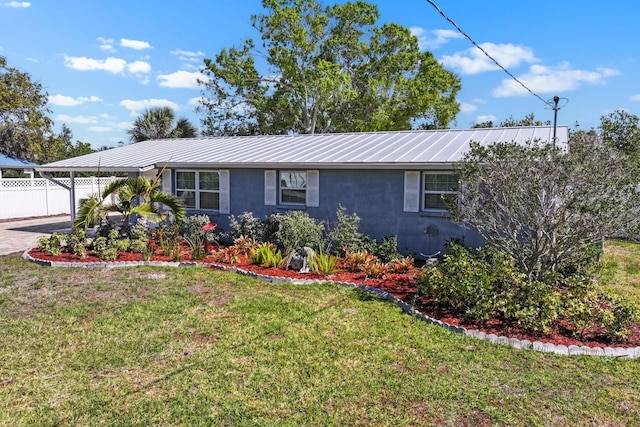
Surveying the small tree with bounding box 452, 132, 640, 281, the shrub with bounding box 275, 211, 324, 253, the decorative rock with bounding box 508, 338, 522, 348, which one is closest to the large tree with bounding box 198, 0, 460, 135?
the shrub with bounding box 275, 211, 324, 253

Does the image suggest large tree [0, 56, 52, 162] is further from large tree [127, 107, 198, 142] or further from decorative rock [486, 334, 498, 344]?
decorative rock [486, 334, 498, 344]

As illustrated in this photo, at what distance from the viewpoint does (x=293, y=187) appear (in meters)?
12.7

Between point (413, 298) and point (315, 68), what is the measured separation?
25148mm

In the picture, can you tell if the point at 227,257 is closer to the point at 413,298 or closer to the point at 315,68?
the point at 413,298

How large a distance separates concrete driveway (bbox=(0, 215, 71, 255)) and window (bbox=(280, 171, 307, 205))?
7203 millimetres

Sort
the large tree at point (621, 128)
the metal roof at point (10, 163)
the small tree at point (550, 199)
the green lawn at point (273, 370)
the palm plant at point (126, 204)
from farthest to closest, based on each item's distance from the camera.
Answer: the large tree at point (621, 128)
the metal roof at point (10, 163)
the palm plant at point (126, 204)
the small tree at point (550, 199)
the green lawn at point (273, 370)

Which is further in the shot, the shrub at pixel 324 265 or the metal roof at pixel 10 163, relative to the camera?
the metal roof at pixel 10 163

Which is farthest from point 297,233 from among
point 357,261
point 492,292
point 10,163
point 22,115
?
point 22,115

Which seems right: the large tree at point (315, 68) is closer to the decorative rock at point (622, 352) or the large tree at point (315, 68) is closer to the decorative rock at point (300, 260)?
the decorative rock at point (300, 260)

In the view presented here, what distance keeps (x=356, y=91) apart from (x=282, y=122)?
5922mm


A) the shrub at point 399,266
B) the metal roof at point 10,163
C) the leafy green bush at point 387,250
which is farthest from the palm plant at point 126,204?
the metal roof at point 10,163

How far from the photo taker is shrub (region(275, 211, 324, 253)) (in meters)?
10.5

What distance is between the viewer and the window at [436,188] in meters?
10.9

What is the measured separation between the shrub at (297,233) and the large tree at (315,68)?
20.0 m
